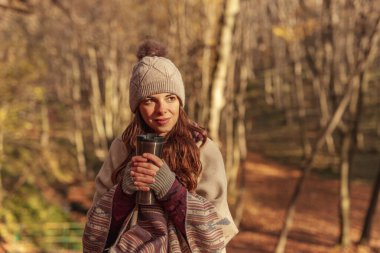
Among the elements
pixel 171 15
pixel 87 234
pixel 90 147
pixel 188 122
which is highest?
pixel 171 15

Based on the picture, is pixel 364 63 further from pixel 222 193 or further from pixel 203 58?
pixel 222 193

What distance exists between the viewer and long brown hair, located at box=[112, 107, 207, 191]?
2.16 m

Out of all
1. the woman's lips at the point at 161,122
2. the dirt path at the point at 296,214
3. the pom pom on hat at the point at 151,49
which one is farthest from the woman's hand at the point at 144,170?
the dirt path at the point at 296,214

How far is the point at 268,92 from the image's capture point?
134 feet

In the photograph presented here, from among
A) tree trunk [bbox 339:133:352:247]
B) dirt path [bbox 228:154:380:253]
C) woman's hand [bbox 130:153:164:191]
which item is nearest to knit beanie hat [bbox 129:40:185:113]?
woman's hand [bbox 130:153:164:191]

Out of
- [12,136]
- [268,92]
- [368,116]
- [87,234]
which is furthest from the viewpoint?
[268,92]

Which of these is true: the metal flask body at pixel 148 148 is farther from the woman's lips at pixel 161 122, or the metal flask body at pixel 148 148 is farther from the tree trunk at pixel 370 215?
the tree trunk at pixel 370 215

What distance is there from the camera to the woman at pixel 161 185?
2020 millimetres

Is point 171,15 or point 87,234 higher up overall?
point 171,15

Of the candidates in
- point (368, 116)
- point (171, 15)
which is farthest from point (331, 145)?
point (171, 15)

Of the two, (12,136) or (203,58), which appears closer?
(203,58)

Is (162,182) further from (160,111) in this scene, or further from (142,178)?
(160,111)

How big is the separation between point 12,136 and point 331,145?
17999 mm

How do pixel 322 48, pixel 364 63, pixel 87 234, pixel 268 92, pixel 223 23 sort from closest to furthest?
pixel 87 234, pixel 223 23, pixel 364 63, pixel 322 48, pixel 268 92
